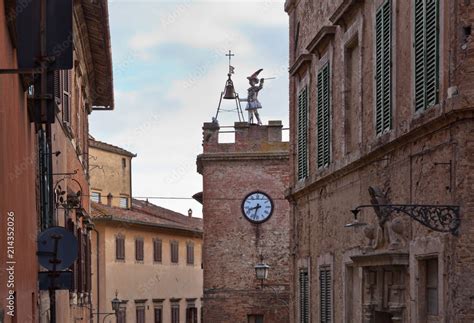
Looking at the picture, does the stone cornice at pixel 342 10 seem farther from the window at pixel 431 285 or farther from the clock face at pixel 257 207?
the clock face at pixel 257 207

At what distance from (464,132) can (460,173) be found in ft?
1.25

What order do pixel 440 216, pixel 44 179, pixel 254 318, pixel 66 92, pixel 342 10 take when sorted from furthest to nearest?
pixel 254 318
pixel 66 92
pixel 342 10
pixel 44 179
pixel 440 216

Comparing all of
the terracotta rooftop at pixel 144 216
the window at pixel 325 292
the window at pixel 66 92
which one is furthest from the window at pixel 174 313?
the window at pixel 325 292

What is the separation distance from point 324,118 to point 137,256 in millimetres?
31690

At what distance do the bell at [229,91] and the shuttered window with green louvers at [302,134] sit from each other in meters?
21.8

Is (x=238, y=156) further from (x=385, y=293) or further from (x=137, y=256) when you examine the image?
(x=385, y=293)

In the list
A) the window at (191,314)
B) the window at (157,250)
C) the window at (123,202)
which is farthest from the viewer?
the window at (123,202)

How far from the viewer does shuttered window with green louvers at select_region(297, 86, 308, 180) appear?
21.7 metres

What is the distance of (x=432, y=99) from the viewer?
40.3 ft

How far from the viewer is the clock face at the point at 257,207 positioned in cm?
4216

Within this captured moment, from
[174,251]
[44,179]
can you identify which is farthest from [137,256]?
[44,179]

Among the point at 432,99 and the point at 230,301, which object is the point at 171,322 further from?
the point at 432,99

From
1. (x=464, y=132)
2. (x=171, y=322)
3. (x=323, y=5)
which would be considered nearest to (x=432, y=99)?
(x=464, y=132)

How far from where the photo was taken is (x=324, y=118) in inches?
771
